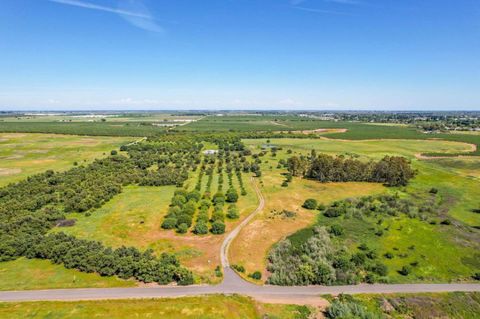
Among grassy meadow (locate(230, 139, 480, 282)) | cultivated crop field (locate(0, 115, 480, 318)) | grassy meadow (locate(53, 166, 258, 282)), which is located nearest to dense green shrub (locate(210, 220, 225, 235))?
cultivated crop field (locate(0, 115, 480, 318))

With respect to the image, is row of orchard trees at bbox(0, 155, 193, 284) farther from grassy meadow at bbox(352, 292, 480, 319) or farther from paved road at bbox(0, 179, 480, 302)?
grassy meadow at bbox(352, 292, 480, 319)

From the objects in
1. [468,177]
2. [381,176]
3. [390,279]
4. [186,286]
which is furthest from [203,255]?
[468,177]

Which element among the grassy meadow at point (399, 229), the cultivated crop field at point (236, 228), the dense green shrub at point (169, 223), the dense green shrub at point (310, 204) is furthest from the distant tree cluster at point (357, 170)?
the dense green shrub at point (169, 223)

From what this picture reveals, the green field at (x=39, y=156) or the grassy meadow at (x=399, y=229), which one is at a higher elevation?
the green field at (x=39, y=156)

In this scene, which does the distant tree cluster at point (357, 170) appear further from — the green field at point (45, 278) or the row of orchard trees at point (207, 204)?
the green field at point (45, 278)

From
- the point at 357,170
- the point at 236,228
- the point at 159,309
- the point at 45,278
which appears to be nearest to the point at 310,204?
the point at 236,228
